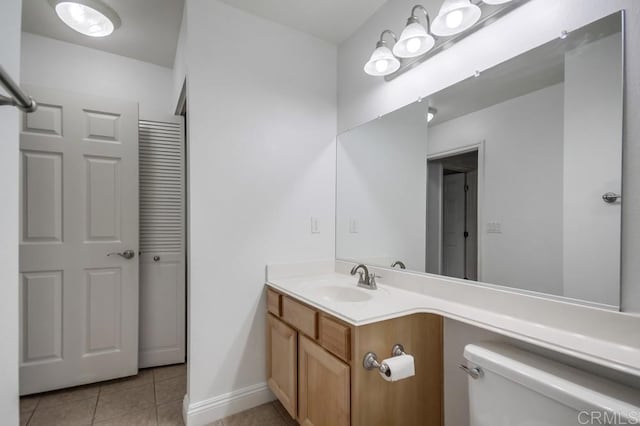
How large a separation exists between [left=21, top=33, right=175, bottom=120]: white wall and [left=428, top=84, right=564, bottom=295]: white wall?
250cm

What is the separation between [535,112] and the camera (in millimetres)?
1154

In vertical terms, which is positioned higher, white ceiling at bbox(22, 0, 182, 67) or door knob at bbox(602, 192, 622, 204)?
white ceiling at bbox(22, 0, 182, 67)

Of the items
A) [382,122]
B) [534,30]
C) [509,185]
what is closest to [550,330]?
[509,185]

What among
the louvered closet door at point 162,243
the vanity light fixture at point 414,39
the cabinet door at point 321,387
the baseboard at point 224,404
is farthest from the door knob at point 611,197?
the louvered closet door at point 162,243

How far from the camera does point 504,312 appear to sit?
1.19m

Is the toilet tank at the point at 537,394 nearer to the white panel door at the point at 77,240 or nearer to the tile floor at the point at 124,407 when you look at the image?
the tile floor at the point at 124,407

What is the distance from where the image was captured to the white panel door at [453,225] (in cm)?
142

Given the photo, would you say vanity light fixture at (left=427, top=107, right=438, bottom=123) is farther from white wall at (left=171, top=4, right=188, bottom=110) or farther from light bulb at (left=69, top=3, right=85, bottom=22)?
light bulb at (left=69, top=3, right=85, bottom=22)

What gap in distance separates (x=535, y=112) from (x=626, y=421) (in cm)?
102

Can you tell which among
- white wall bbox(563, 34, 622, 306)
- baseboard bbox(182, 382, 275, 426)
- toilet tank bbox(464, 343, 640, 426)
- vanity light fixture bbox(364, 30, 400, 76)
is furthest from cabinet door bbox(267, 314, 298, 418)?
vanity light fixture bbox(364, 30, 400, 76)

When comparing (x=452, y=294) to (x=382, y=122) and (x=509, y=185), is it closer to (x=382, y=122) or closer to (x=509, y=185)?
(x=509, y=185)

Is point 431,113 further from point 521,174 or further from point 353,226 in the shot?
point 353,226

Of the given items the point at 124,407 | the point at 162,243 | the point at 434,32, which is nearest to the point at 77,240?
the point at 162,243

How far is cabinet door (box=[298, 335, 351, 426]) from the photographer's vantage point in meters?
1.19
